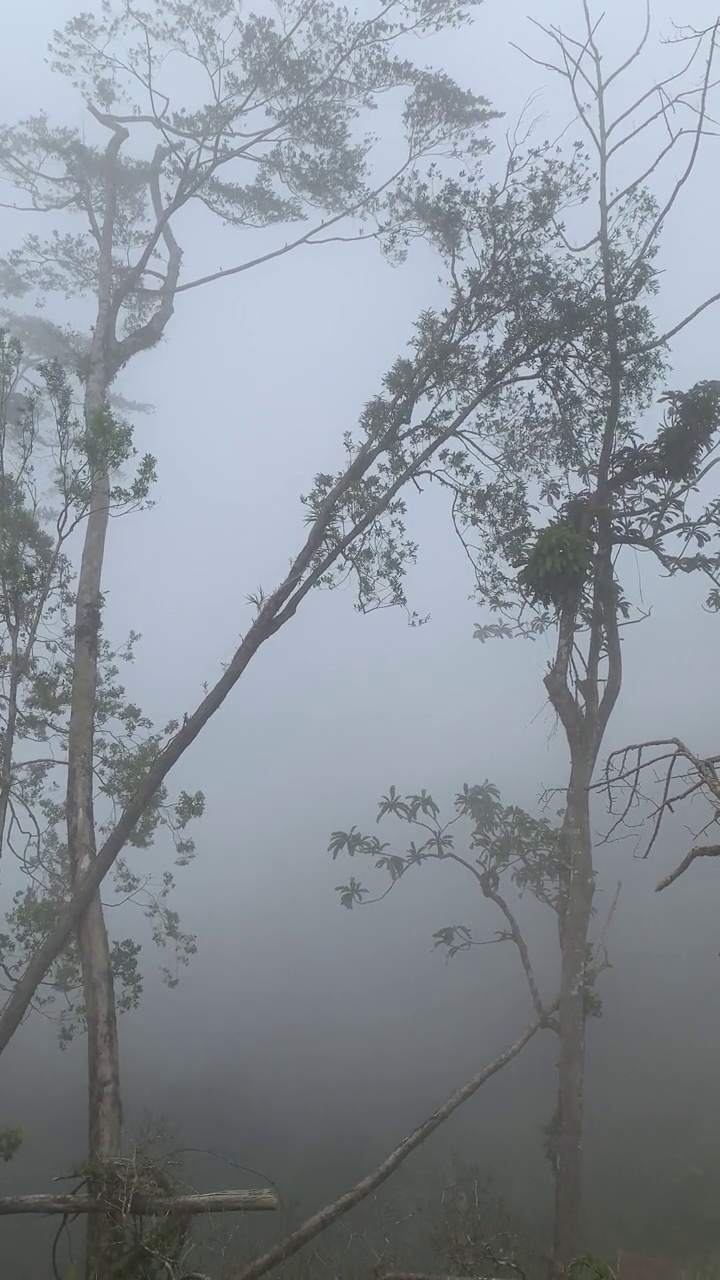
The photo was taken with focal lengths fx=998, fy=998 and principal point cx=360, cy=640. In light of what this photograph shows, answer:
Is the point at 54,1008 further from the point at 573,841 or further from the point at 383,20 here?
the point at 383,20

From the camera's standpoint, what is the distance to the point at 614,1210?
6.29 metres

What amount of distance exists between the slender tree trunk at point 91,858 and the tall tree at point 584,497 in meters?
1.76

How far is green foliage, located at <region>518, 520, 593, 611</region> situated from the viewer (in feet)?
18.9

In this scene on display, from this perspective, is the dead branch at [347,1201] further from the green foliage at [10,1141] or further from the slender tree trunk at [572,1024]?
the green foliage at [10,1141]

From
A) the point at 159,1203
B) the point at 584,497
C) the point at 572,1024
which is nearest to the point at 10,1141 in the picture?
the point at 159,1203

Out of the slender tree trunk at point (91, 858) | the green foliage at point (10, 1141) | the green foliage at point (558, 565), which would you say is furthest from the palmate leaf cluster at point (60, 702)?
the green foliage at point (558, 565)

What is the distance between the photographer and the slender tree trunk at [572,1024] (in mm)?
5688

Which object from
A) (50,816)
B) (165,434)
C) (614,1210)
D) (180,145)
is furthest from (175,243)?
(614,1210)

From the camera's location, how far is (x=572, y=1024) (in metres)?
6.06

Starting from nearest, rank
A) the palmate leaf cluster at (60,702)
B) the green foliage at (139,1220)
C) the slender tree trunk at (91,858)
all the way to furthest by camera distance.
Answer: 1. the green foliage at (139,1220)
2. the slender tree trunk at (91,858)
3. the palmate leaf cluster at (60,702)

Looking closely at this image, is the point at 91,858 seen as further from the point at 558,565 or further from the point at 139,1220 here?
the point at 558,565

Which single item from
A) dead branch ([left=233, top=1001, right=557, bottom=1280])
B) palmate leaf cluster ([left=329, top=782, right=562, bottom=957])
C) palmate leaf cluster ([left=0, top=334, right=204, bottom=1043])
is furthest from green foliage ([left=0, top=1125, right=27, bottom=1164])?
palmate leaf cluster ([left=329, top=782, right=562, bottom=957])

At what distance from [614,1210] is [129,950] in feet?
11.7

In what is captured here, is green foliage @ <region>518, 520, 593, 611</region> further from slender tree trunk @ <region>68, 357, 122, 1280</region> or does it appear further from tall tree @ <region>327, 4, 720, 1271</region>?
slender tree trunk @ <region>68, 357, 122, 1280</region>
